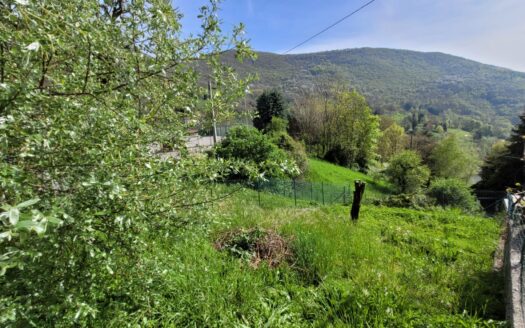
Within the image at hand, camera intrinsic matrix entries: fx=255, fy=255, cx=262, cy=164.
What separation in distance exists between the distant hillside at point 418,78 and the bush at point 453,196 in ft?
230

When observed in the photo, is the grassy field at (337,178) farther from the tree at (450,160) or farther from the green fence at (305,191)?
the tree at (450,160)

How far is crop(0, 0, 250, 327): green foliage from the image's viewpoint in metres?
1.14

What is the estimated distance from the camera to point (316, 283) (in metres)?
3.39

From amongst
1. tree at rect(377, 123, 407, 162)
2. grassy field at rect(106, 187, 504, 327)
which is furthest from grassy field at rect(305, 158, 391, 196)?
grassy field at rect(106, 187, 504, 327)

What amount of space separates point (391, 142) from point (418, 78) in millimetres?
123743

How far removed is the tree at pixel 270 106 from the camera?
27094 millimetres

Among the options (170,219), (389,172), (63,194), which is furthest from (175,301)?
(389,172)

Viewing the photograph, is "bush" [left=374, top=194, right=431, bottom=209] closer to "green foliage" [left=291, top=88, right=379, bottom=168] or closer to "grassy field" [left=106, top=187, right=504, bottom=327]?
"grassy field" [left=106, top=187, right=504, bottom=327]

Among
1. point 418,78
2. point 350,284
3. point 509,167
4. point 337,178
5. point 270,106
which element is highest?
point 418,78

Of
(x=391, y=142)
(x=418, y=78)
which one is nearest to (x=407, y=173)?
(x=391, y=142)

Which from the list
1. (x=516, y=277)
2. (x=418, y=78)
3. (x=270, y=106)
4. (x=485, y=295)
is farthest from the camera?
(x=418, y=78)

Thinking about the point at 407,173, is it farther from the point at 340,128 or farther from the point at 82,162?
the point at 82,162

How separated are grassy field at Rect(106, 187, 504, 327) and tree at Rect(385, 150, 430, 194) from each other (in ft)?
52.6

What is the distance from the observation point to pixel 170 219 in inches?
74.6
